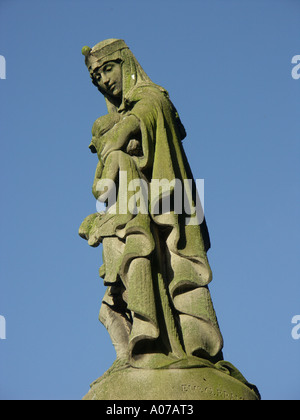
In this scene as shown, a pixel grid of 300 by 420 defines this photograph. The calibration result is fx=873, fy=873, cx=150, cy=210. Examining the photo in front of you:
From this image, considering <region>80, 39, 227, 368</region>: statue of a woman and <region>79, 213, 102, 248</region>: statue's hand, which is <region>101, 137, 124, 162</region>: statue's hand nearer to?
<region>80, 39, 227, 368</region>: statue of a woman

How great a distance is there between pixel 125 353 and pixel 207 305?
102 cm

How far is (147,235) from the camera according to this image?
9.30 m

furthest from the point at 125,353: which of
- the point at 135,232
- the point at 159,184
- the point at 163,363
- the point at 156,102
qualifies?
the point at 156,102

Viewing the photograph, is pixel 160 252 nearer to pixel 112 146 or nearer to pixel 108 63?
pixel 112 146

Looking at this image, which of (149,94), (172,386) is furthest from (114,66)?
(172,386)

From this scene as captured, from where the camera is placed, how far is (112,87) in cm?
1077

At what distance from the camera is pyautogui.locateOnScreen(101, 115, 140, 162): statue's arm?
1007 cm

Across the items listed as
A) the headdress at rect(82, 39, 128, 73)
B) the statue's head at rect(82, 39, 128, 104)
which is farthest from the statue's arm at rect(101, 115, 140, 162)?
the headdress at rect(82, 39, 128, 73)

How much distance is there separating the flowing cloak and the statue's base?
11.4 inches

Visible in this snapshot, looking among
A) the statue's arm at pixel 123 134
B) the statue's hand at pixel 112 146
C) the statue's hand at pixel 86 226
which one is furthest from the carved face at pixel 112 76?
the statue's hand at pixel 86 226

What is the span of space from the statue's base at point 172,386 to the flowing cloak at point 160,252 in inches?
11.4

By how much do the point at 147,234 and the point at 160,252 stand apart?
33 cm

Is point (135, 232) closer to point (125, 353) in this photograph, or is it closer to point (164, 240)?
point (164, 240)

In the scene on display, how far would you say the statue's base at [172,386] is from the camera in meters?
8.50
